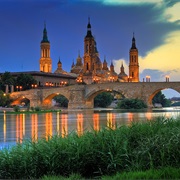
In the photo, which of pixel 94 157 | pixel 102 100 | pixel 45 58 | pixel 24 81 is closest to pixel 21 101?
pixel 24 81

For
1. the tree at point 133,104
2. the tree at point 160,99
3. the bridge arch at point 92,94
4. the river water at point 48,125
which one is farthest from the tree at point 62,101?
the river water at point 48,125

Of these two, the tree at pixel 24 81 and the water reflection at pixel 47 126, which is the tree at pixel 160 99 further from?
the water reflection at pixel 47 126

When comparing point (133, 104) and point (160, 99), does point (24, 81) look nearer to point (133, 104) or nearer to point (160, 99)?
point (133, 104)

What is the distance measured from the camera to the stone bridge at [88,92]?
7012cm

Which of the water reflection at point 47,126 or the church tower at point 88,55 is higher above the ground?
the church tower at point 88,55

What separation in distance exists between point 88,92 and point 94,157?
6805cm

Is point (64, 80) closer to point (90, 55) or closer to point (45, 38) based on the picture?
point (90, 55)

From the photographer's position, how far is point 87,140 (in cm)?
832

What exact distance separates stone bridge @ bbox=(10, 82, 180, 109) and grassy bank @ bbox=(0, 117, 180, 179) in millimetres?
61868

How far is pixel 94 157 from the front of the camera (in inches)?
301

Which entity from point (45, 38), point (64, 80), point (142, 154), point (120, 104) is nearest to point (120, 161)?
point (142, 154)

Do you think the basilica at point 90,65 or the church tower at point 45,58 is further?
the church tower at point 45,58

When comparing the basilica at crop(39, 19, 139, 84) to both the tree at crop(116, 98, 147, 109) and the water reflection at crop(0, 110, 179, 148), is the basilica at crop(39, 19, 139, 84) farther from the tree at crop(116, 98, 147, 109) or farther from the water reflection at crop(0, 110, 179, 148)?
the water reflection at crop(0, 110, 179, 148)

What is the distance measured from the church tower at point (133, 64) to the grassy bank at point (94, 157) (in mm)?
125648
